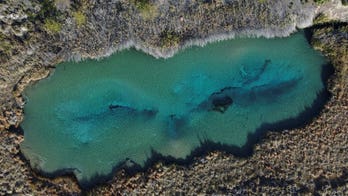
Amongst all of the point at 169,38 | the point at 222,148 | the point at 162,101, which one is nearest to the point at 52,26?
the point at 169,38

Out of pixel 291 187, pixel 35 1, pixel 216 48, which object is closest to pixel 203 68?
pixel 216 48

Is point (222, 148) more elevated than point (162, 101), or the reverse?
point (162, 101)

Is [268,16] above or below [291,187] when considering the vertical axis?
above

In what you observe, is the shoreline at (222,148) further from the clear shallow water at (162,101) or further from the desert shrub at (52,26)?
the desert shrub at (52,26)

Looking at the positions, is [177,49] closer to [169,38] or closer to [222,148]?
[169,38]

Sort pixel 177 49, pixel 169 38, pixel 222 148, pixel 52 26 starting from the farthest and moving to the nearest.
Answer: pixel 222 148
pixel 177 49
pixel 169 38
pixel 52 26

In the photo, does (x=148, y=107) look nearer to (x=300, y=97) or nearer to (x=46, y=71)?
(x=46, y=71)
